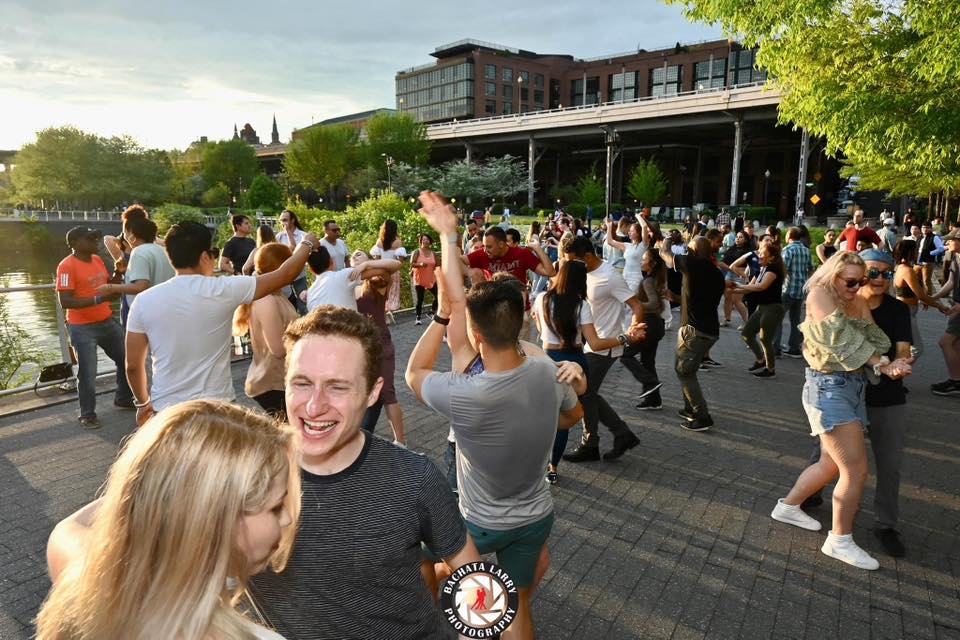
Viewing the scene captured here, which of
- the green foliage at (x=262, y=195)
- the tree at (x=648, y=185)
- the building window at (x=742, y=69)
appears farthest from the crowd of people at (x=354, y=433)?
the building window at (x=742, y=69)

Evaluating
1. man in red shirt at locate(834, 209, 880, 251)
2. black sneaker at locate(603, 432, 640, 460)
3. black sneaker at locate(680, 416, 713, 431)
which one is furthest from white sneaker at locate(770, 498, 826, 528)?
man in red shirt at locate(834, 209, 880, 251)

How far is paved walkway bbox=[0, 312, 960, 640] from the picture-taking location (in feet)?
11.5

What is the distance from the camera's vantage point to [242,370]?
28.7 feet

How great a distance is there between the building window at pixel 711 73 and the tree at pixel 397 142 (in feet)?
109

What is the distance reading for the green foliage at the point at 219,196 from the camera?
82.4 m

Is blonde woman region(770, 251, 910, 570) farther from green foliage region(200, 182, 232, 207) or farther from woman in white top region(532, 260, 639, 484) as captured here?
green foliage region(200, 182, 232, 207)

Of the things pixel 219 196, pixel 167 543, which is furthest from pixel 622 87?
pixel 167 543

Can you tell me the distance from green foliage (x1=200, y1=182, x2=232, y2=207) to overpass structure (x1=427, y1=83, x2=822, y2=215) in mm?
29875

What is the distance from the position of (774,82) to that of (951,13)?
4.56 m

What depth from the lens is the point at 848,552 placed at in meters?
4.04

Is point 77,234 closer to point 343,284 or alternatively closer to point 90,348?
point 90,348

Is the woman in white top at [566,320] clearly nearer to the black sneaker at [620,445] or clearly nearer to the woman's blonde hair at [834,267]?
the black sneaker at [620,445]

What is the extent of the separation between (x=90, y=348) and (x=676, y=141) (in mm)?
64700

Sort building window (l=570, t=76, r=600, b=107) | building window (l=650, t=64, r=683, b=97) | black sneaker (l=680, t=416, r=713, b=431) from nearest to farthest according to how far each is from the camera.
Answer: black sneaker (l=680, t=416, r=713, b=431) → building window (l=650, t=64, r=683, b=97) → building window (l=570, t=76, r=600, b=107)
